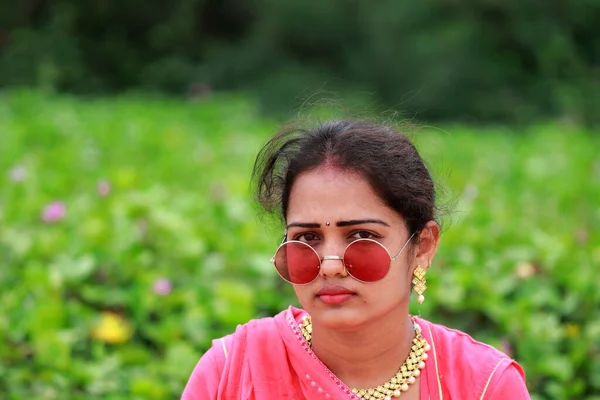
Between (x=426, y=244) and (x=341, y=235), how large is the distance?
0.26 m

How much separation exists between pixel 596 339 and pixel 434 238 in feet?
5.35

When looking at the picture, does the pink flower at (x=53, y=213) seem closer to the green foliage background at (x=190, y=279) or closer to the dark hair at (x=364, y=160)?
the green foliage background at (x=190, y=279)

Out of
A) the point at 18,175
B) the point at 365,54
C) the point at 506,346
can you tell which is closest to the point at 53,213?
the point at 18,175

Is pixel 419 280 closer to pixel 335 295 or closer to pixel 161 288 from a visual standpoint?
pixel 335 295

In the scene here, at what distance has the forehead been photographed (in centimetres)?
205

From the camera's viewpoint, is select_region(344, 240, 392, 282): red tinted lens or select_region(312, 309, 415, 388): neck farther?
select_region(312, 309, 415, 388): neck

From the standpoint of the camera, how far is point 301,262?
6.75ft

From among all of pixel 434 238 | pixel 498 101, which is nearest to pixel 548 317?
pixel 434 238

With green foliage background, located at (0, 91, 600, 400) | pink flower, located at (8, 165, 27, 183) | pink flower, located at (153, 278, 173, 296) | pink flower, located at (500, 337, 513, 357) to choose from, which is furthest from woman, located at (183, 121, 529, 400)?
pink flower, located at (8, 165, 27, 183)

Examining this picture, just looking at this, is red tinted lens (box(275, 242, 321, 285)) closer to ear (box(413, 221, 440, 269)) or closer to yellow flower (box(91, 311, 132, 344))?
ear (box(413, 221, 440, 269))

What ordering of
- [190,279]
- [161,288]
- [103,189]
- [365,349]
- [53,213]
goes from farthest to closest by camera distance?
[103,189], [53,213], [190,279], [161,288], [365,349]

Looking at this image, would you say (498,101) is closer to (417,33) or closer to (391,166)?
(417,33)

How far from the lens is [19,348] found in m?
3.31

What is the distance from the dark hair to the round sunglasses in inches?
4.5
